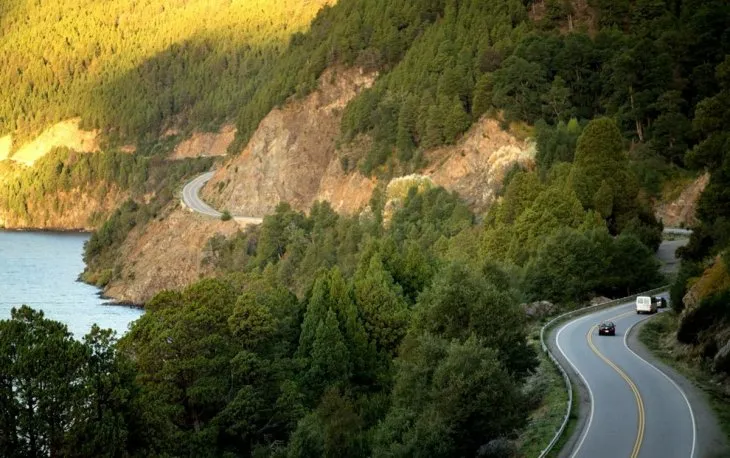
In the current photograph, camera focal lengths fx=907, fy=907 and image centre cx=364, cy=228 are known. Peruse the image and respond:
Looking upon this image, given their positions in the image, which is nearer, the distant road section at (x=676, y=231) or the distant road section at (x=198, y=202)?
the distant road section at (x=676, y=231)

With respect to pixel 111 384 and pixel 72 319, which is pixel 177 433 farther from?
pixel 72 319

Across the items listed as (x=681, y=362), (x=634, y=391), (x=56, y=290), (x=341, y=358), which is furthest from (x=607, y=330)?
(x=56, y=290)

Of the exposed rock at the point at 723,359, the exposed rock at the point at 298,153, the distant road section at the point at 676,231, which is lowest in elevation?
the exposed rock at the point at 298,153

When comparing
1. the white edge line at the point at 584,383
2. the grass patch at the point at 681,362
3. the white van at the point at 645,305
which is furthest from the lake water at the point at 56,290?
the grass patch at the point at 681,362

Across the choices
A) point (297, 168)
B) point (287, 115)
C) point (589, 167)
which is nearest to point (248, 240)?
point (297, 168)

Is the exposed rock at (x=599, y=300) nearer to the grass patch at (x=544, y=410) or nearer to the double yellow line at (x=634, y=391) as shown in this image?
the double yellow line at (x=634, y=391)

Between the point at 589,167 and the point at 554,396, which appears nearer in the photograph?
the point at 554,396
